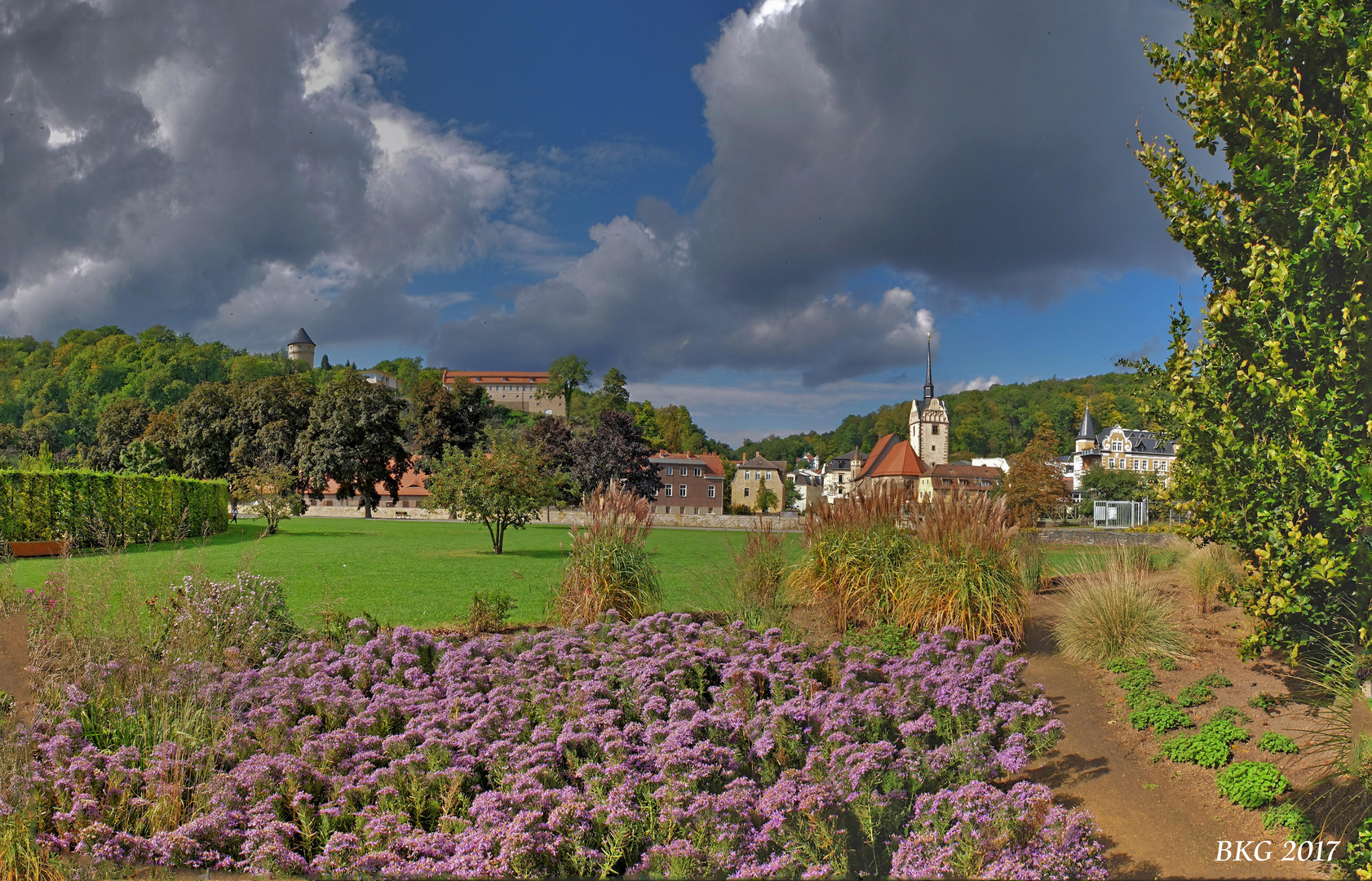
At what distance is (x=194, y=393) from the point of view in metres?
48.7

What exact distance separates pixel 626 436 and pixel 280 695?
156 feet

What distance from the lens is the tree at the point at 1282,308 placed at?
15.4 ft

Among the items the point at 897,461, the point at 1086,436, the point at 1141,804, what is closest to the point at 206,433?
the point at 1141,804

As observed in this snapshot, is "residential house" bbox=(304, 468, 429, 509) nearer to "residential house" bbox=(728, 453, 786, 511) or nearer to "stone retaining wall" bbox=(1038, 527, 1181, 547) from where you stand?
"residential house" bbox=(728, 453, 786, 511)

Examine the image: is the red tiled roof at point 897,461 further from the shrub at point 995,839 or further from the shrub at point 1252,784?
the shrub at point 995,839

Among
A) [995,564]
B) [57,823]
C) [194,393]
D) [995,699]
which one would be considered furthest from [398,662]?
[194,393]

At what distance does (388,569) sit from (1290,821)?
14.2 m

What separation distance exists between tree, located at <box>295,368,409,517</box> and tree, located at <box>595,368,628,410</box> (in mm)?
37221

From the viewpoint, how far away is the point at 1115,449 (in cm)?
8494

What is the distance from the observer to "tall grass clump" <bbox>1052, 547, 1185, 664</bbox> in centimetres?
652

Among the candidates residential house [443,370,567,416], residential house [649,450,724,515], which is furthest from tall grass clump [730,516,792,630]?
residential house [443,370,567,416]

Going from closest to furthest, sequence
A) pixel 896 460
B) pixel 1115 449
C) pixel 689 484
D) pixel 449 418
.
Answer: pixel 449 418
pixel 896 460
pixel 689 484
pixel 1115 449

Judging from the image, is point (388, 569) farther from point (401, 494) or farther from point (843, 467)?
point (843, 467)

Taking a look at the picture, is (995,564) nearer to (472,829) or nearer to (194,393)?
(472,829)
